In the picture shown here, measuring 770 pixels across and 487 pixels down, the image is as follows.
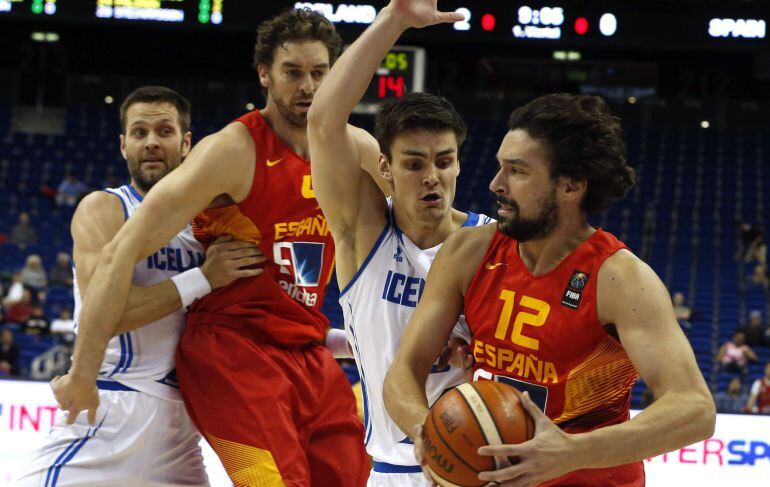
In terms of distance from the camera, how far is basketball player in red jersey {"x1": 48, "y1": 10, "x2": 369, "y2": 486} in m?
3.65

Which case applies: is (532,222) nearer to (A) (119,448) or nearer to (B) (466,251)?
(B) (466,251)

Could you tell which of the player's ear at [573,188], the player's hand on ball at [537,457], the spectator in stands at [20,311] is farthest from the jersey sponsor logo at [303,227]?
the spectator in stands at [20,311]

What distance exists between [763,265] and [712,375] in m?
3.44

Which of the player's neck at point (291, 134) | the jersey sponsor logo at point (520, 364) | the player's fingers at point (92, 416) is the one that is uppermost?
the player's neck at point (291, 134)

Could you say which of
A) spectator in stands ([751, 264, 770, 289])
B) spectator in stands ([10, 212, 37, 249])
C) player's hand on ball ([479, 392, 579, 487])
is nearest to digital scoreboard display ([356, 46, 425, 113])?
player's hand on ball ([479, 392, 579, 487])

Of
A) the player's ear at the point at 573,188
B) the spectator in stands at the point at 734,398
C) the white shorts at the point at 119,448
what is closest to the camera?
the player's ear at the point at 573,188

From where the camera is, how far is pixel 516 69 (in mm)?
20172

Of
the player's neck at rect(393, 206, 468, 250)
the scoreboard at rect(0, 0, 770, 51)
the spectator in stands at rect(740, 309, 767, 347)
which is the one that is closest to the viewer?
the player's neck at rect(393, 206, 468, 250)

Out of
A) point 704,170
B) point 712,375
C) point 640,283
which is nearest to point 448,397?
point 640,283

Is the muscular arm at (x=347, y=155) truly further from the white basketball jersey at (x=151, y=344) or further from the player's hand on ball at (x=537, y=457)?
the player's hand on ball at (x=537, y=457)

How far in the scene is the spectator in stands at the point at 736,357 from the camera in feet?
38.2

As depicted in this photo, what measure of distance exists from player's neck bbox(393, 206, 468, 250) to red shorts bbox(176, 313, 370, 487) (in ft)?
2.27

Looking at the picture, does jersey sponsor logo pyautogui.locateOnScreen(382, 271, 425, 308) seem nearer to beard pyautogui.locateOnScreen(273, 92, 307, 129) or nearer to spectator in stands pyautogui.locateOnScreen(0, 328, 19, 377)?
beard pyautogui.locateOnScreen(273, 92, 307, 129)

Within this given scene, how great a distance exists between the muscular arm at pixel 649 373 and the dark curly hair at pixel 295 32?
150cm
